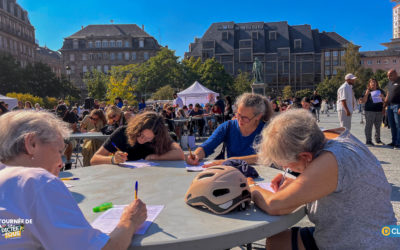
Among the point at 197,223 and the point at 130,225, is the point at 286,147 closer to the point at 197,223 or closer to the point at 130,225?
the point at 197,223

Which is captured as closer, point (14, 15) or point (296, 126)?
point (296, 126)

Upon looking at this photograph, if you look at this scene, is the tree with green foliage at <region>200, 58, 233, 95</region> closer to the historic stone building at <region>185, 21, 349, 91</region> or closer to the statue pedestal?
the historic stone building at <region>185, 21, 349, 91</region>

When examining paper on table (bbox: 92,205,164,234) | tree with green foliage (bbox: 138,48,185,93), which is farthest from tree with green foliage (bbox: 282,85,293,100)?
paper on table (bbox: 92,205,164,234)

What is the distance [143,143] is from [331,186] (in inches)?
89.4

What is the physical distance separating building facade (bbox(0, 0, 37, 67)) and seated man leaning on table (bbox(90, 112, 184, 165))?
194 feet

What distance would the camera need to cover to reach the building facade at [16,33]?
56.2 m

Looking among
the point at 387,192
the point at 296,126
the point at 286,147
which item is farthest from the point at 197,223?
the point at 387,192

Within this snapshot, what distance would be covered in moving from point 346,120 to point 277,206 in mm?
7592

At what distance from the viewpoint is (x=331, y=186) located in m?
1.71

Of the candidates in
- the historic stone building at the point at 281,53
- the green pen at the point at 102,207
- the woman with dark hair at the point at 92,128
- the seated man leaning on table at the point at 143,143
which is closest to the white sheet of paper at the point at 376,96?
the woman with dark hair at the point at 92,128

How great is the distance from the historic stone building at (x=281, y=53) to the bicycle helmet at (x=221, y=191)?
75584 millimetres

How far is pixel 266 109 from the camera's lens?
3.82 m

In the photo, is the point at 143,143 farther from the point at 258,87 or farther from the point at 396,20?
the point at 396,20

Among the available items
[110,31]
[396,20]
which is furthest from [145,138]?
[396,20]
